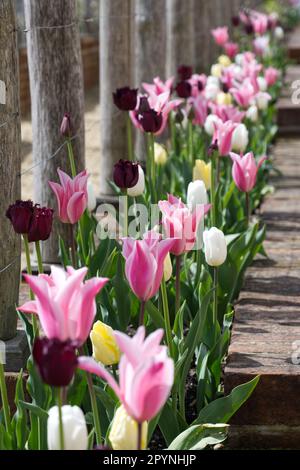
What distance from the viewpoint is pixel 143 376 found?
157cm

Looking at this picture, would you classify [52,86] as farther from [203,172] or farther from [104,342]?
[104,342]

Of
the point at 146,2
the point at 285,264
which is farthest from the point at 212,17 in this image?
the point at 285,264

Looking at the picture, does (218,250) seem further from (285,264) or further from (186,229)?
(285,264)

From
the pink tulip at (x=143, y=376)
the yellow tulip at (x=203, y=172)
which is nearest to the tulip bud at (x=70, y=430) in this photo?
the pink tulip at (x=143, y=376)

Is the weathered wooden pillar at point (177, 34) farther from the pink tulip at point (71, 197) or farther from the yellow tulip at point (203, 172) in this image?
the pink tulip at point (71, 197)

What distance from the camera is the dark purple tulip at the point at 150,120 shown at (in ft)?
10.9

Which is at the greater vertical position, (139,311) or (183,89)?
(183,89)

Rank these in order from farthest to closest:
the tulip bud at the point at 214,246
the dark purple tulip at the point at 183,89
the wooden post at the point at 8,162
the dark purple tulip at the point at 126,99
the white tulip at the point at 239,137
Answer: the dark purple tulip at the point at 183,89 → the white tulip at the point at 239,137 → the dark purple tulip at the point at 126,99 → the wooden post at the point at 8,162 → the tulip bud at the point at 214,246

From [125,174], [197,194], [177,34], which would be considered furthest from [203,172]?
[177,34]

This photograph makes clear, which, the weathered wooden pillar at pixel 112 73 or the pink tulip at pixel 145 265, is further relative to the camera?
the weathered wooden pillar at pixel 112 73

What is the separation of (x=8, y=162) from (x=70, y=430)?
1.31 meters

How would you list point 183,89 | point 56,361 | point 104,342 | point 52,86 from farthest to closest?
point 183,89 < point 52,86 < point 104,342 < point 56,361

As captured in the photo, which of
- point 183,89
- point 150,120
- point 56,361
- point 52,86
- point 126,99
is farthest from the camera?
point 183,89

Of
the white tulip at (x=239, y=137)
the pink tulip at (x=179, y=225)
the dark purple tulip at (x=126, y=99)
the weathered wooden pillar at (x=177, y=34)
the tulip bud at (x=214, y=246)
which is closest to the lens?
the pink tulip at (x=179, y=225)
